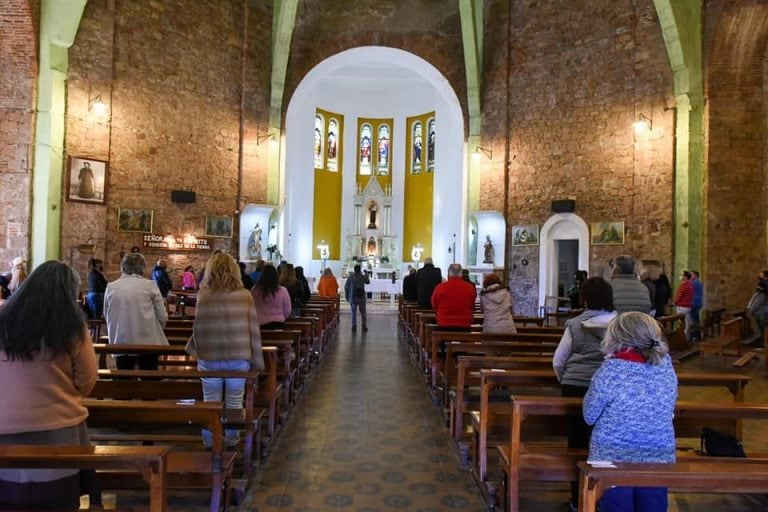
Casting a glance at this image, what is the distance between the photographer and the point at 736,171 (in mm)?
13273

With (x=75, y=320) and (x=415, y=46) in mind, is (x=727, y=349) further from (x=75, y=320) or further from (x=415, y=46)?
(x=415, y=46)

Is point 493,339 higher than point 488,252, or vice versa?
point 488,252

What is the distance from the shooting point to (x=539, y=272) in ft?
54.5

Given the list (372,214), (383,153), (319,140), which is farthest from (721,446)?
(383,153)

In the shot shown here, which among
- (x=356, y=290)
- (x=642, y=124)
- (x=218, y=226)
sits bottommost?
(x=356, y=290)

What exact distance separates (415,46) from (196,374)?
16.5m

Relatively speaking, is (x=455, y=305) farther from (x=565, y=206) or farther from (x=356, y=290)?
(x=565, y=206)

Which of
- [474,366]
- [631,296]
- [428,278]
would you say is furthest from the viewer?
[428,278]

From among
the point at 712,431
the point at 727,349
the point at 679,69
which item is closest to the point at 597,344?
the point at 712,431

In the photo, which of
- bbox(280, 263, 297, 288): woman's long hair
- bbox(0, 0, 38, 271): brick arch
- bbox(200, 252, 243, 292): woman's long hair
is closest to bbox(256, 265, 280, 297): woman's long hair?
bbox(200, 252, 243, 292): woman's long hair

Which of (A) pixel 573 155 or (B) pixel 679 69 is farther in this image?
(A) pixel 573 155

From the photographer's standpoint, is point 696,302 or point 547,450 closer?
point 547,450

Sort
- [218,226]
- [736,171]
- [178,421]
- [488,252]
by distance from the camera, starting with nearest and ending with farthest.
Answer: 1. [178,421]
2. [736,171]
3. [218,226]
4. [488,252]

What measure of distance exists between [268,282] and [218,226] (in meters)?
11.1
